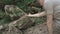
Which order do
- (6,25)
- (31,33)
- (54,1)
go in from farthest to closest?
1. (6,25)
2. (31,33)
3. (54,1)

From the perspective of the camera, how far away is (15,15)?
4.24 meters

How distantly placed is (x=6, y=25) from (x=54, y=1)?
2100 millimetres

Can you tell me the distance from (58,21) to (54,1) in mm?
292

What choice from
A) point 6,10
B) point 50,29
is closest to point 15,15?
point 6,10

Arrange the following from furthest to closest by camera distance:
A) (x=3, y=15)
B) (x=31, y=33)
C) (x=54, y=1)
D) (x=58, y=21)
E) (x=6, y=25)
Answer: (x=3, y=15) → (x=6, y=25) → (x=31, y=33) → (x=58, y=21) → (x=54, y=1)

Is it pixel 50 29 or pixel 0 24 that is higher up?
pixel 50 29

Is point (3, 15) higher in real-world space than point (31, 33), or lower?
higher

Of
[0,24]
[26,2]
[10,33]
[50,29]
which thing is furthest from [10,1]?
[50,29]

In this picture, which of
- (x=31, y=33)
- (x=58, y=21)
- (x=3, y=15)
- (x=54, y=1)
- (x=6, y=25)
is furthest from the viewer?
(x=3, y=15)

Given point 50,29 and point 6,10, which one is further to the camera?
point 6,10

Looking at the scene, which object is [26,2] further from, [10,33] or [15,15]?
[10,33]

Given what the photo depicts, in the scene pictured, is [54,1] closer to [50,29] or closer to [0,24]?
[50,29]

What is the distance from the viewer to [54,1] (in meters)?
2.21

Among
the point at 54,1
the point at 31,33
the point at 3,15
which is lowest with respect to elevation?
the point at 31,33
